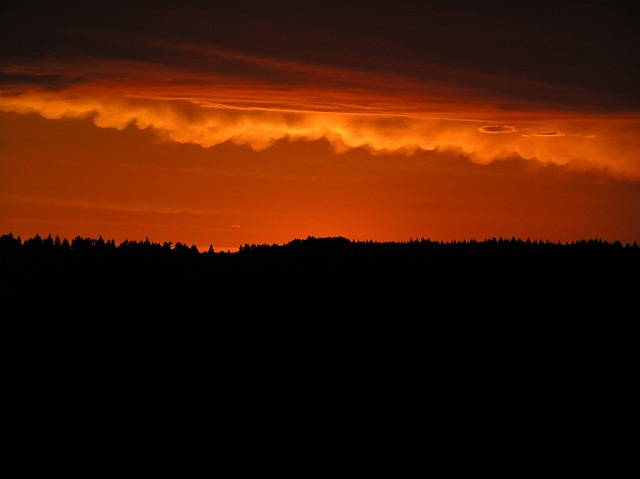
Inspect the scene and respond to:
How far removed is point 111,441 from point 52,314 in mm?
34231

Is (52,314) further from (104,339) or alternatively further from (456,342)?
(456,342)

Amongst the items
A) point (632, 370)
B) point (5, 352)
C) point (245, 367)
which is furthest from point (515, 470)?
point (5, 352)

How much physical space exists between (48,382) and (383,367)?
108ft

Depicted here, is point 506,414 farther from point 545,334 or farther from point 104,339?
point 104,339

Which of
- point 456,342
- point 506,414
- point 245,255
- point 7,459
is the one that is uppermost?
point 245,255

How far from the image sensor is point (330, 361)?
90.5 m

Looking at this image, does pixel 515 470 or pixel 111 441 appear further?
pixel 111 441

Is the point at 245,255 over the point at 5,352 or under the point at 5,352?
over

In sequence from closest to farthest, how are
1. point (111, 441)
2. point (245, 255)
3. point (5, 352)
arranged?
point (111, 441) < point (5, 352) < point (245, 255)

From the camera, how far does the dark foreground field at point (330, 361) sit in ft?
237

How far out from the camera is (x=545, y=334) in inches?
3469

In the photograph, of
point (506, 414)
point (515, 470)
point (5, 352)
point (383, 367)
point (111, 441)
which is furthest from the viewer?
point (5, 352)

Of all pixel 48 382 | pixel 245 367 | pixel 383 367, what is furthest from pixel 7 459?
pixel 383 367

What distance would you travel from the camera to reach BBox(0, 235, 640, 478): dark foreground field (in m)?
72.3
